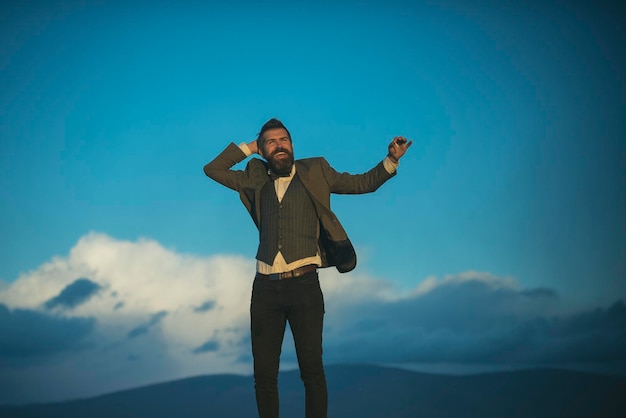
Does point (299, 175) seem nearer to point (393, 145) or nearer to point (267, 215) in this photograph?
point (267, 215)

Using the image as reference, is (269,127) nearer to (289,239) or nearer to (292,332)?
(289,239)

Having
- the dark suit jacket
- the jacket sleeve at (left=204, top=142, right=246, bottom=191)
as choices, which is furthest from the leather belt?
the jacket sleeve at (left=204, top=142, right=246, bottom=191)

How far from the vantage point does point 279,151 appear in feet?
16.3

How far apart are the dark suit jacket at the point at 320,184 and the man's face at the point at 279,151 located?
128mm

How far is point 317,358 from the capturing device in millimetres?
4648

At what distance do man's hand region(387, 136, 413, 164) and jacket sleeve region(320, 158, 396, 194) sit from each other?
11cm

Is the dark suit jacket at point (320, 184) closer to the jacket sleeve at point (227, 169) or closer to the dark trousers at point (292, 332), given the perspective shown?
the jacket sleeve at point (227, 169)

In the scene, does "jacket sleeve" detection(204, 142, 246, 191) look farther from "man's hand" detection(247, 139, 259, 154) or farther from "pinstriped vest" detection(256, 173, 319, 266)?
"pinstriped vest" detection(256, 173, 319, 266)

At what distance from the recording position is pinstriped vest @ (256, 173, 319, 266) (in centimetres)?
485

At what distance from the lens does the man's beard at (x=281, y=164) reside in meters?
4.97

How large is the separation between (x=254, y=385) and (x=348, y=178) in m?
1.67

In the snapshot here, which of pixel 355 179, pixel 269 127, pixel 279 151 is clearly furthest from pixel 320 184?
pixel 269 127

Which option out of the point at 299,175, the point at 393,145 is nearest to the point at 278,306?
the point at 299,175

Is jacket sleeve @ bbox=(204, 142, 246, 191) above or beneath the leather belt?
above
